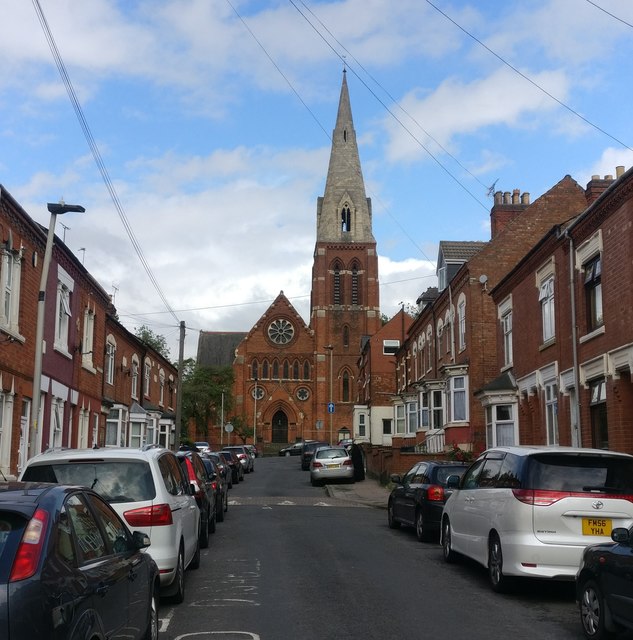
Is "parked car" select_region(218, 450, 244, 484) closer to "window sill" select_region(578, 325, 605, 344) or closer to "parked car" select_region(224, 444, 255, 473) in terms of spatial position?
"parked car" select_region(224, 444, 255, 473)

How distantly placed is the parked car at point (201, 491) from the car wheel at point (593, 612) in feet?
20.5

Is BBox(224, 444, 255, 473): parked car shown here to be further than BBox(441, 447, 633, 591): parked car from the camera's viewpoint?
Yes

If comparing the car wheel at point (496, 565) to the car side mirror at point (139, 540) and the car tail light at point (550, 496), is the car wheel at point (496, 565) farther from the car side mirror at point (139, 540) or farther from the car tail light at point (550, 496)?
the car side mirror at point (139, 540)

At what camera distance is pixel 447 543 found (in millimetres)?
12680

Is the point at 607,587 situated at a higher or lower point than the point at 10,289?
lower

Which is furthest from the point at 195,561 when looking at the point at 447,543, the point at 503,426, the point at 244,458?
the point at 244,458

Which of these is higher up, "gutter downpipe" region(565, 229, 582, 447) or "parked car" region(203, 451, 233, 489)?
"gutter downpipe" region(565, 229, 582, 447)

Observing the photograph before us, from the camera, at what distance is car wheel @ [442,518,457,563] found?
12.5m

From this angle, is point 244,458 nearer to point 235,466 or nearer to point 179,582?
point 235,466

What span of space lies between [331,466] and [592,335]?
18.1 metres

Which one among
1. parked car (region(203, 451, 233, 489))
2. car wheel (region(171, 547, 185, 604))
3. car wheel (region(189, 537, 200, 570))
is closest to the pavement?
parked car (region(203, 451, 233, 489))

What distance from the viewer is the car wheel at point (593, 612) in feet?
24.1

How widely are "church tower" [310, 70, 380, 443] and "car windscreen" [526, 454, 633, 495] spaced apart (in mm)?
73424

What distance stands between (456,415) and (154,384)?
1989cm
